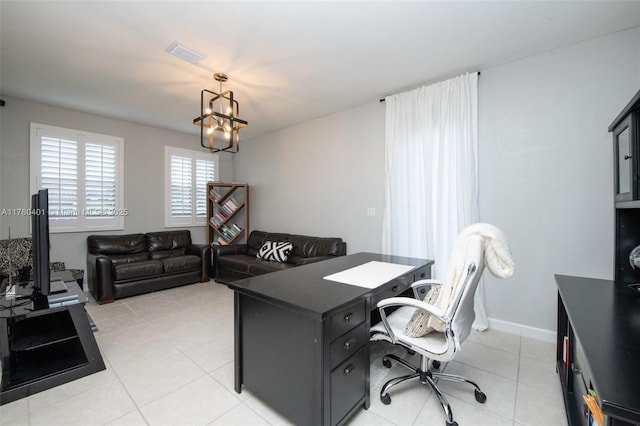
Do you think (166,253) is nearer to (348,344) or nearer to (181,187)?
(181,187)

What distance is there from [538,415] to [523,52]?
117 inches

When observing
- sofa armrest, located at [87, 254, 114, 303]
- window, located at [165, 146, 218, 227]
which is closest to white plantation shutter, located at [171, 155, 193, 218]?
window, located at [165, 146, 218, 227]

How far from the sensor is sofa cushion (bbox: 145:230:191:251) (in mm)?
4637

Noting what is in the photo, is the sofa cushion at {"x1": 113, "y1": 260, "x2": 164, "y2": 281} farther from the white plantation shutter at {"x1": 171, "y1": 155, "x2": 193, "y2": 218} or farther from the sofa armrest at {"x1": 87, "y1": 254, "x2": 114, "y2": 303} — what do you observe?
the white plantation shutter at {"x1": 171, "y1": 155, "x2": 193, "y2": 218}

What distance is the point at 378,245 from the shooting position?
371 cm

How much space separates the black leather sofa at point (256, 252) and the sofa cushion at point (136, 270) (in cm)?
88

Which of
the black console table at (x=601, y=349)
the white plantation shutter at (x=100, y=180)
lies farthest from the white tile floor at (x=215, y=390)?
the white plantation shutter at (x=100, y=180)

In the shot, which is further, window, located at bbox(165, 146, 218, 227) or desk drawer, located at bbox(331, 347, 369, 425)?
window, located at bbox(165, 146, 218, 227)

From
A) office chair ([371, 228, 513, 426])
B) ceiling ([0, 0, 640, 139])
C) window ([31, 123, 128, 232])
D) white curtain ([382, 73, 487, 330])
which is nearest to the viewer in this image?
office chair ([371, 228, 513, 426])

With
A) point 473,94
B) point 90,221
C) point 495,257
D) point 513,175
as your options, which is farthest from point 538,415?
point 90,221

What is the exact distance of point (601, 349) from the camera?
3.25 ft

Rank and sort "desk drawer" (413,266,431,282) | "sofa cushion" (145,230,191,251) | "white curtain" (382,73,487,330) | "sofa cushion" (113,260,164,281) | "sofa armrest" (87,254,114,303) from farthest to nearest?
"sofa cushion" (145,230,191,251) → "sofa cushion" (113,260,164,281) → "sofa armrest" (87,254,114,303) → "white curtain" (382,73,487,330) → "desk drawer" (413,266,431,282)

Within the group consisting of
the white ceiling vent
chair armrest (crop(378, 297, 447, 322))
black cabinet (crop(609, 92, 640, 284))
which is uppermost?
the white ceiling vent

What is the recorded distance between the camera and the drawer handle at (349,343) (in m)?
1.49
